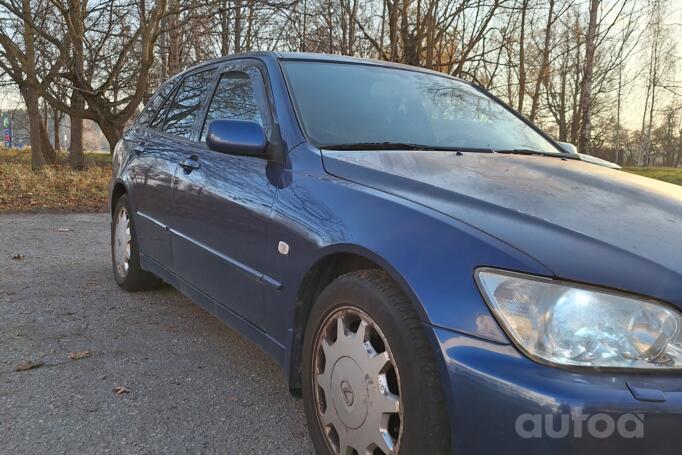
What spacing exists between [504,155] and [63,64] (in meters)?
14.3

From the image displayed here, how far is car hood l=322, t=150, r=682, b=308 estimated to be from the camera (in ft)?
4.95

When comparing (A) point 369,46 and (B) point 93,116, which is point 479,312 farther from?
(A) point 369,46

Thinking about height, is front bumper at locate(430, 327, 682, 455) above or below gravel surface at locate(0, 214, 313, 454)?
above

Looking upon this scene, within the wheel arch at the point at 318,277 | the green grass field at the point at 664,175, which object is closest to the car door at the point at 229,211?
the wheel arch at the point at 318,277

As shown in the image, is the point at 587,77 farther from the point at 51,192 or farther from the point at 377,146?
the point at 377,146

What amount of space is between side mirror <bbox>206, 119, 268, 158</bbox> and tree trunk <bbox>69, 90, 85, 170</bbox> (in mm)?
14552

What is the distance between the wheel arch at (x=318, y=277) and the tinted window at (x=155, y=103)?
2748 millimetres

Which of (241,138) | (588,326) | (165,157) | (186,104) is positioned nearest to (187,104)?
(186,104)

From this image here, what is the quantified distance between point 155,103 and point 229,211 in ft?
7.42

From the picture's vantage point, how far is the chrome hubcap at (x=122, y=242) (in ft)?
14.4

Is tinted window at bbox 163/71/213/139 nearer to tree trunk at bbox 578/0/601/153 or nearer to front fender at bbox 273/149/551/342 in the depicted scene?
front fender at bbox 273/149/551/342

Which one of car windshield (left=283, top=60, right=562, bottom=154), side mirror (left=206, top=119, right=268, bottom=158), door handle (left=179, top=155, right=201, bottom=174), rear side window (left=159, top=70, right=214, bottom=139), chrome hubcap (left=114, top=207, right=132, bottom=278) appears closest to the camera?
side mirror (left=206, top=119, right=268, bottom=158)

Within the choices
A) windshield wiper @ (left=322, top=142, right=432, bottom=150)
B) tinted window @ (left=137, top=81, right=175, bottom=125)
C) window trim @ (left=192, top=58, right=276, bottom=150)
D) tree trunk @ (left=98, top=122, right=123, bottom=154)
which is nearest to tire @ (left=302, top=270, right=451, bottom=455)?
windshield wiper @ (left=322, top=142, right=432, bottom=150)

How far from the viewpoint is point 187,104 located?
12.7ft
